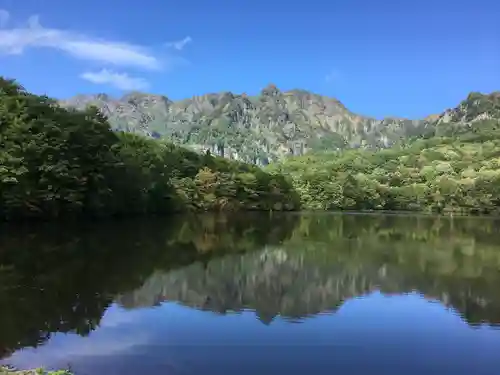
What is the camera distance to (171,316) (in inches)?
822

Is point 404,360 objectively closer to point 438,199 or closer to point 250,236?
point 250,236

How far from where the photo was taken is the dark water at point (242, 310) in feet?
50.2

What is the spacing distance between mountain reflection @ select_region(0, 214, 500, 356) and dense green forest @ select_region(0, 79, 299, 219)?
6.68 meters

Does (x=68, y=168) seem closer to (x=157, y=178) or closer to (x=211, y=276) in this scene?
(x=211, y=276)

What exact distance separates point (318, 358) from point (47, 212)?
1985 inches

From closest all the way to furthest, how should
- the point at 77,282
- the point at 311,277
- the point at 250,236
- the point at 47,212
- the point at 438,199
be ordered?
the point at 77,282, the point at 311,277, the point at 250,236, the point at 47,212, the point at 438,199

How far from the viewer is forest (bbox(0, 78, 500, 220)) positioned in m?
55.1

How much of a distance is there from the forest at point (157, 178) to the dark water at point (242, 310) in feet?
47.4

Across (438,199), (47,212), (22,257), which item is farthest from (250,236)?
(438,199)

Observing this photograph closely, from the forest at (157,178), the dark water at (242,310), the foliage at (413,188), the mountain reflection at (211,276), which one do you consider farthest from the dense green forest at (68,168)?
the foliage at (413,188)

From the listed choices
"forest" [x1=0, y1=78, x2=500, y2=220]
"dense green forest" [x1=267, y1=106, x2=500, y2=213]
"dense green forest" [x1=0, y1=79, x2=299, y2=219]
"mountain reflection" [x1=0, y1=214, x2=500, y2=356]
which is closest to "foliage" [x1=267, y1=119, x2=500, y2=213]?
"dense green forest" [x1=267, y1=106, x2=500, y2=213]

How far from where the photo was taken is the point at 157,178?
99.8 m

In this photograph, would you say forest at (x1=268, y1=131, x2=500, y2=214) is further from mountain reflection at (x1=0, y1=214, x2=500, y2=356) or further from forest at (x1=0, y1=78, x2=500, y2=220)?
mountain reflection at (x1=0, y1=214, x2=500, y2=356)

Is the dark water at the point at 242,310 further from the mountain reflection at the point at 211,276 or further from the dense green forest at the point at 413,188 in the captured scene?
the dense green forest at the point at 413,188
